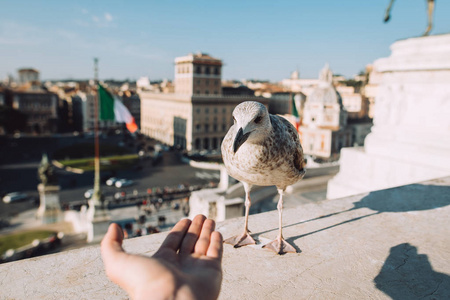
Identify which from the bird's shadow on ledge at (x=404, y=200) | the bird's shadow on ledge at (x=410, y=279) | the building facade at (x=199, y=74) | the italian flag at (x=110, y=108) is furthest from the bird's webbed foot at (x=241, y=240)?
the building facade at (x=199, y=74)

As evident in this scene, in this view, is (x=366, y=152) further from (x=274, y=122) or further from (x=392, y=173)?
(x=274, y=122)

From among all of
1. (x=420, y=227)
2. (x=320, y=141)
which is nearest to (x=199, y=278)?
(x=420, y=227)

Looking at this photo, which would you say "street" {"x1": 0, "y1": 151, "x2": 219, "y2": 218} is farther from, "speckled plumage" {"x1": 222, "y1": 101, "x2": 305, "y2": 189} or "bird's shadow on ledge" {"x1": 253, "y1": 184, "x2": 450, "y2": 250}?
"speckled plumage" {"x1": 222, "y1": 101, "x2": 305, "y2": 189}

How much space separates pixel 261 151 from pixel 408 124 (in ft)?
25.1

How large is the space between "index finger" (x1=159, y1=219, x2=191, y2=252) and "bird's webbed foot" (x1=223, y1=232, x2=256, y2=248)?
48.0 inches

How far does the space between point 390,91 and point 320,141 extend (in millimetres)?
26379

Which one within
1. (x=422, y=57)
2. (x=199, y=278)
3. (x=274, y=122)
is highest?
(x=422, y=57)

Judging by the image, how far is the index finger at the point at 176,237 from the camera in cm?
155

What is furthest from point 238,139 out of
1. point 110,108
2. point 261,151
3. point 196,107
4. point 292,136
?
point 196,107

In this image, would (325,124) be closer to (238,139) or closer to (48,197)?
(48,197)

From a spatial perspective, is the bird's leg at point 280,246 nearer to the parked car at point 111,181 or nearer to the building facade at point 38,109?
the parked car at point 111,181

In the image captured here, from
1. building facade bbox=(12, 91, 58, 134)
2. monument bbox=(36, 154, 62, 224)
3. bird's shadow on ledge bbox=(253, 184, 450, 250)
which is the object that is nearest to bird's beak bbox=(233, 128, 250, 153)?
bird's shadow on ledge bbox=(253, 184, 450, 250)

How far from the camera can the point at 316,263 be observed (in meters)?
2.63

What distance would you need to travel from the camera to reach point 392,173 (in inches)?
332
